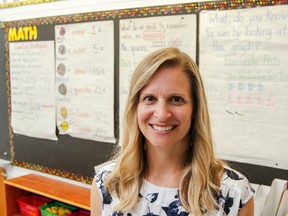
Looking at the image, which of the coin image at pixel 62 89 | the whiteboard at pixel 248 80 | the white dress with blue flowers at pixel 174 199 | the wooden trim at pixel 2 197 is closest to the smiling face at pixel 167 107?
the white dress with blue flowers at pixel 174 199

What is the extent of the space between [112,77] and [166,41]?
468 millimetres

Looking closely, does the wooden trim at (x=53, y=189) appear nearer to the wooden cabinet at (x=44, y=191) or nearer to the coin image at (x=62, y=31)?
the wooden cabinet at (x=44, y=191)

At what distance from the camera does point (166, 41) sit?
1961mm

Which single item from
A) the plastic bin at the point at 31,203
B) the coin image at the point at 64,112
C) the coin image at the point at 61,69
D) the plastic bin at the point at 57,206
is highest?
the coin image at the point at 61,69

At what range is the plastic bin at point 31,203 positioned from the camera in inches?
102

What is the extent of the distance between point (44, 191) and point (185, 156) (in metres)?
1.64

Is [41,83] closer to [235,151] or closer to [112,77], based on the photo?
[112,77]

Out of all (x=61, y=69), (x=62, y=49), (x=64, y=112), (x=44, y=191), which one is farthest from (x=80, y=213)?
(x=62, y=49)

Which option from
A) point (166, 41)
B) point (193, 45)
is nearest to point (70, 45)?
point (166, 41)

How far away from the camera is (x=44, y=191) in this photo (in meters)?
2.42

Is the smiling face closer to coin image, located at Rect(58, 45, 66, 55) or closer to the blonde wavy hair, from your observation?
the blonde wavy hair

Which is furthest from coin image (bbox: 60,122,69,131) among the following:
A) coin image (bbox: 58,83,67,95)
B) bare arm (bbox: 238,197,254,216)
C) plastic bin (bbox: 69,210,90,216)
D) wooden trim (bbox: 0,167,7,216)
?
bare arm (bbox: 238,197,254,216)

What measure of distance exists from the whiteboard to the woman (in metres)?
0.70

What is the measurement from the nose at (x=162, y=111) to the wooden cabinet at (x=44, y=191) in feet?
4.53
